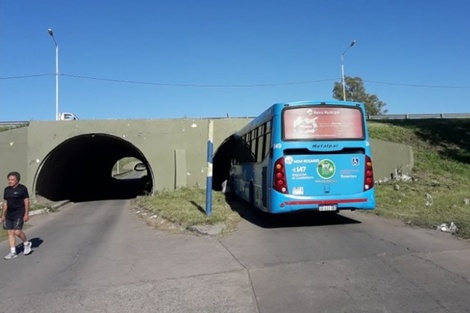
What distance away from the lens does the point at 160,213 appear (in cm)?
1509

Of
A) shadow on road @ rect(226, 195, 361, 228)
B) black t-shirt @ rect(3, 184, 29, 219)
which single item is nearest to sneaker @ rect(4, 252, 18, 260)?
black t-shirt @ rect(3, 184, 29, 219)

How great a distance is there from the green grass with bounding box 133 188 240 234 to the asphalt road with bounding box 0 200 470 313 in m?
0.91

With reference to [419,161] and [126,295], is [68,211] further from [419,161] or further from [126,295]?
[419,161]

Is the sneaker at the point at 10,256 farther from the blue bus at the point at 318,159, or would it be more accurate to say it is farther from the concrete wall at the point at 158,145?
the concrete wall at the point at 158,145

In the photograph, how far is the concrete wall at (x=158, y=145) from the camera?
68.0ft

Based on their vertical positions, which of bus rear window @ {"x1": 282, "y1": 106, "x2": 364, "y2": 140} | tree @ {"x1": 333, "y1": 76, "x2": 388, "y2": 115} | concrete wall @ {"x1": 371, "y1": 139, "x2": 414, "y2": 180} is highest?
tree @ {"x1": 333, "y1": 76, "x2": 388, "y2": 115}

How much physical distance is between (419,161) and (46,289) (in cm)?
1983

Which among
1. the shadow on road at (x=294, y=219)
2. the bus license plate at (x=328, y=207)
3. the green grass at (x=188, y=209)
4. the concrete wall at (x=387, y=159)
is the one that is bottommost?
the shadow on road at (x=294, y=219)

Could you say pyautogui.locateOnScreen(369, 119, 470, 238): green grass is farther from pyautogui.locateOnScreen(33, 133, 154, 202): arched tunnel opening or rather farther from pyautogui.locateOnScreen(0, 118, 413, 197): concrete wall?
pyautogui.locateOnScreen(33, 133, 154, 202): arched tunnel opening

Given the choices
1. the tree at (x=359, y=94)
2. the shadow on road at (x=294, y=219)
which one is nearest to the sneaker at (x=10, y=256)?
the shadow on road at (x=294, y=219)

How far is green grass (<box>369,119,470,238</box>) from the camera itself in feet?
40.2

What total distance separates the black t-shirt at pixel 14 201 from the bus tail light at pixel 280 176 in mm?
5781

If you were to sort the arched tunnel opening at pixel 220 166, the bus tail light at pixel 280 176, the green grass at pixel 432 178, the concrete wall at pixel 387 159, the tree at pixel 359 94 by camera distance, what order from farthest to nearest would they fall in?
the tree at pixel 359 94 < the arched tunnel opening at pixel 220 166 < the concrete wall at pixel 387 159 < the green grass at pixel 432 178 < the bus tail light at pixel 280 176

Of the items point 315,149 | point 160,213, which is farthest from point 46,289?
point 160,213
